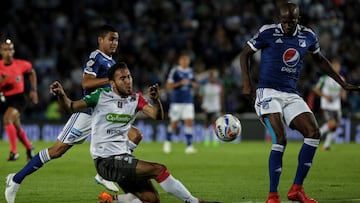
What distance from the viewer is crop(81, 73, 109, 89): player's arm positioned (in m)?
10.9

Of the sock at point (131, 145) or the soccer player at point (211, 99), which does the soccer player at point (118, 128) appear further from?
the soccer player at point (211, 99)

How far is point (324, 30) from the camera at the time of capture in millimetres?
28125

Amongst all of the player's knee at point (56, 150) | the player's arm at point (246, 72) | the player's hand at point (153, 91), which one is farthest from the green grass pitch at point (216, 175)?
Answer: the player's hand at point (153, 91)

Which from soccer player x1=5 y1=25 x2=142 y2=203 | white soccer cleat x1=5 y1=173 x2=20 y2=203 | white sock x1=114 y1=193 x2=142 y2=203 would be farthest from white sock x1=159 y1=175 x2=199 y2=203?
soccer player x1=5 y1=25 x2=142 y2=203

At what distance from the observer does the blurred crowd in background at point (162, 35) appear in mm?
27297

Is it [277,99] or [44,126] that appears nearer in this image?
[277,99]

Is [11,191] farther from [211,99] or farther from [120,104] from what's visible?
[211,99]

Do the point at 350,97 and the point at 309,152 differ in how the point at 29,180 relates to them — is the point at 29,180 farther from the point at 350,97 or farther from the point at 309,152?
the point at 350,97

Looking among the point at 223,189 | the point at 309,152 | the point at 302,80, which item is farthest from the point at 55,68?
the point at 309,152

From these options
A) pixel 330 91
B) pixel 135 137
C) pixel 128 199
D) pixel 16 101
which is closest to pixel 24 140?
pixel 16 101

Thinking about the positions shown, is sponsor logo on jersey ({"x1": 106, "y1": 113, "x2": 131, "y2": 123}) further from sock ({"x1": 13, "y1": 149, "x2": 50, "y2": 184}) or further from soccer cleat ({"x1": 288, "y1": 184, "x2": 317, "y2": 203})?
soccer cleat ({"x1": 288, "y1": 184, "x2": 317, "y2": 203})

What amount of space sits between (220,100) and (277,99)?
49.5 ft

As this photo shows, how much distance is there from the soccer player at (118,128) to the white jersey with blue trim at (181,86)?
12230 mm

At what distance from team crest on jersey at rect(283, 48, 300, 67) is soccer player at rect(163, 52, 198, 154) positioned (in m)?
10.5
